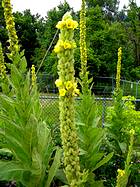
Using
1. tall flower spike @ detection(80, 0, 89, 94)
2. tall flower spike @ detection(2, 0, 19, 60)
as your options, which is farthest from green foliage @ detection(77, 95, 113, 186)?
tall flower spike @ detection(2, 0, 19, 60)

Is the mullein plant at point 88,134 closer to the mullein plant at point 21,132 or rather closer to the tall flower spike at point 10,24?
the mullein plant at point 21,132

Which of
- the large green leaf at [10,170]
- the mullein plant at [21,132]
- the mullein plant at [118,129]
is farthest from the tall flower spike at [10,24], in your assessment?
the mullein plant at [118,129]

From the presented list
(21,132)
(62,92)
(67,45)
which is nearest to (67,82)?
(62,92)

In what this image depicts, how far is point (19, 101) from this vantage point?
9.64 feet

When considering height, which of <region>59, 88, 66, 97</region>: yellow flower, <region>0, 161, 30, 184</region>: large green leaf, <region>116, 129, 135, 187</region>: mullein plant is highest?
<region>59, 88, 66, 97</region>: yellow flower

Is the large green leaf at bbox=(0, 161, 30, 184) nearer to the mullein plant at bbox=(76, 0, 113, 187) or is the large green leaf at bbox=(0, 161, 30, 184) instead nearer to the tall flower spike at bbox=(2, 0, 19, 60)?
the mullein plant at bbox=(76, 0, 113, 187)

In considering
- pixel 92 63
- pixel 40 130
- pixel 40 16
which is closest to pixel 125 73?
pixel 92 63

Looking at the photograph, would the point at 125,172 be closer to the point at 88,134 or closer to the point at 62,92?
the point at 88,134

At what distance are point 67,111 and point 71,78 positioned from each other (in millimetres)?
169

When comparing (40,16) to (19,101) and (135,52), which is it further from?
(19,101)

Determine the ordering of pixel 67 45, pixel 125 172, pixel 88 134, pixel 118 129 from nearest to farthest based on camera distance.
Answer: pixel 67 45 → pixel 125 172 → pixel 88 134 → pixel 118 129

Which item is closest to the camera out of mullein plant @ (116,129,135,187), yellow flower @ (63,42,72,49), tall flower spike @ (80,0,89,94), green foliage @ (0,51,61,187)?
yellow flower @ (63,42,72,49)

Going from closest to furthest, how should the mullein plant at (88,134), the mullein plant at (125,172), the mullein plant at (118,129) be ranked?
1. the mullein plant at (125,172)
2. the mullein plant at (88,134)
3. the mullein plant at (118,129)

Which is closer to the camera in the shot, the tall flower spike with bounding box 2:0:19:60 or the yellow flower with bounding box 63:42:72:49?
the yellow flower with bounding box 63:42:72:49
